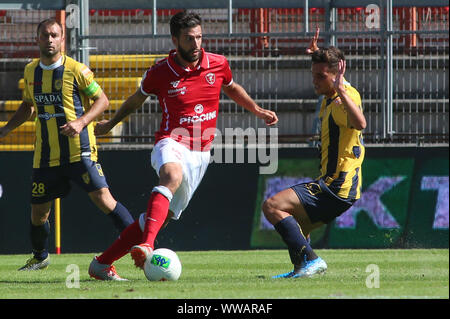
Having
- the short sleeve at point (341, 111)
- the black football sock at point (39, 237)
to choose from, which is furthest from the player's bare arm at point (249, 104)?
the black football sock at point (39, 237)

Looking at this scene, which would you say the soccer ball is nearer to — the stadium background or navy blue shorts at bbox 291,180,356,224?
navy blue shorts at bbox 291,180,356,224

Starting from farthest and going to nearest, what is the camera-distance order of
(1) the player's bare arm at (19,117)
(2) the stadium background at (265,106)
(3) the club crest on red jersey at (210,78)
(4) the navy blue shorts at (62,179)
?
(2) the stadium background at (265,106), (1) the player's bare arm at (19,117), (4) the navy blue shorts at (62,179), (3) the club crest on red jersey at (210,78)

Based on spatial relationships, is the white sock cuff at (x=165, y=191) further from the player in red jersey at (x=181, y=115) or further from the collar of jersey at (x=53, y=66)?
the collar of jersey at (x=53, y=66)

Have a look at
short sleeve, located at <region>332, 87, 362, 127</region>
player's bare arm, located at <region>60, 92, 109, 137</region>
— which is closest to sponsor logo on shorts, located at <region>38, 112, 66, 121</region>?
player's bare arm, located at <region>60, 92, 109, 137</region>

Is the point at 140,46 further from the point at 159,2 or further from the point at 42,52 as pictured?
the point at 42,52

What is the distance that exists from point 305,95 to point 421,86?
1771mm

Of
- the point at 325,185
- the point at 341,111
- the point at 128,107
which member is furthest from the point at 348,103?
the point at 128,107

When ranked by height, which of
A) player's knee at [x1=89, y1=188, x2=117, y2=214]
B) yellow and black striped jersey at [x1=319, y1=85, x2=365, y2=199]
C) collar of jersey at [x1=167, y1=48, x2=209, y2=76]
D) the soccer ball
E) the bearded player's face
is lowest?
the soccer ball

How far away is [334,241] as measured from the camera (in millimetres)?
11164

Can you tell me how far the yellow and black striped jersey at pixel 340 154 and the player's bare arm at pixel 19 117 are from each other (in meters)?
2.95

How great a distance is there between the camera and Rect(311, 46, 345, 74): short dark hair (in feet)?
23.0

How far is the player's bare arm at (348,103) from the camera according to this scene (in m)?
6.55

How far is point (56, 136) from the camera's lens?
822 cm

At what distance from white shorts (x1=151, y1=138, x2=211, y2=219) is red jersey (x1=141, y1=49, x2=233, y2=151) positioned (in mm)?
84
